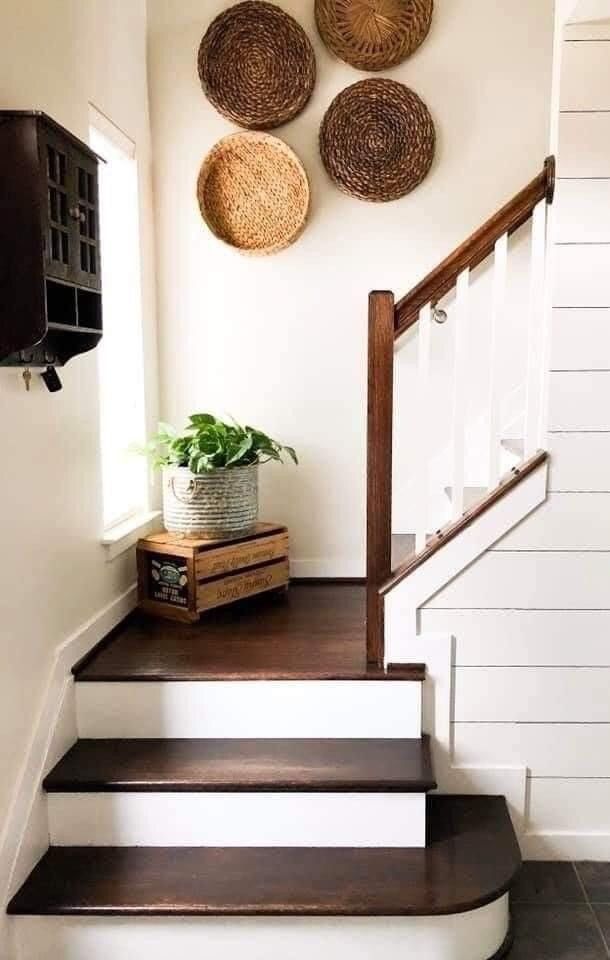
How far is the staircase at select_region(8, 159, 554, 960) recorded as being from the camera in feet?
6.46

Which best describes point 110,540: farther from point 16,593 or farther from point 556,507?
point 556,507

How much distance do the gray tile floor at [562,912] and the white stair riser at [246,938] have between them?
23cm

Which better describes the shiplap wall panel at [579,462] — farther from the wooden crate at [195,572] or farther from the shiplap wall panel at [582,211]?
the wooden crate at [195,572]

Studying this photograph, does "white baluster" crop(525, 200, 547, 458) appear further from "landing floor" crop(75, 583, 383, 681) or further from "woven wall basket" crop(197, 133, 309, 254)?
"woven wall basket" crop(197, 133, 309, 254)

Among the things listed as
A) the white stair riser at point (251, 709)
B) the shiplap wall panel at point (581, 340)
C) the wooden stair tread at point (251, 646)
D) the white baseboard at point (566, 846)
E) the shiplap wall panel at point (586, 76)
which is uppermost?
the shiplap wall panel at point (586, 76)

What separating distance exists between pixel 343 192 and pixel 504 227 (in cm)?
109

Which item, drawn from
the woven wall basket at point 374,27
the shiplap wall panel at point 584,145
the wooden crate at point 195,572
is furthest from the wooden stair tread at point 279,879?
the woven wall basket at point 374,27

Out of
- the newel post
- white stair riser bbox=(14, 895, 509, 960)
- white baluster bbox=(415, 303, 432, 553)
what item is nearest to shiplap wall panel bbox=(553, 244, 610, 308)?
white baluster bbox=(415, 303, 432, 553)

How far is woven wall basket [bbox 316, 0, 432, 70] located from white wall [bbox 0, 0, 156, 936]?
30.6 inches

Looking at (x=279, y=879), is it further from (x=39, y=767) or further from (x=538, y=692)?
(x=538, y=692)

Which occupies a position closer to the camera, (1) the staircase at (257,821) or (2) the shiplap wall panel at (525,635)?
(1) the staircase at (257,821)

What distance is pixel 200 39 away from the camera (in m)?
3.19

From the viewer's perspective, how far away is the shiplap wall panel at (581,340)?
228 cm

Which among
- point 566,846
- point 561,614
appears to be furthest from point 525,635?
point 566,846
